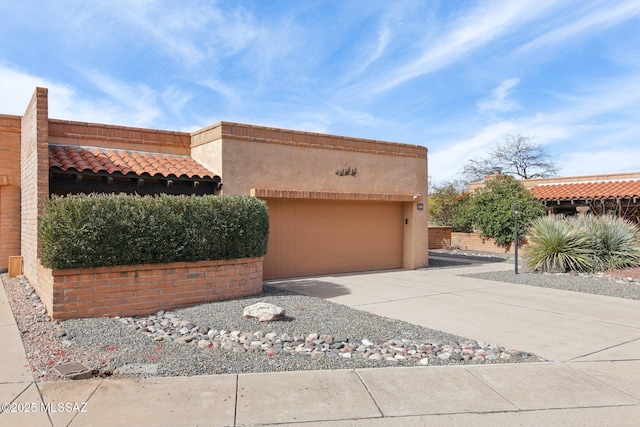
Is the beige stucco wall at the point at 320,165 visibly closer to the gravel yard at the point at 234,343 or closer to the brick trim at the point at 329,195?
the brick trim at the point at 329,195

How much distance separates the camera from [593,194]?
74.7 feet

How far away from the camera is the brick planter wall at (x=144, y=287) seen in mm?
7973

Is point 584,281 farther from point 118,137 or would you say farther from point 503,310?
point 118,137

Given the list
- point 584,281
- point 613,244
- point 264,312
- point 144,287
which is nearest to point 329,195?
point 144,287

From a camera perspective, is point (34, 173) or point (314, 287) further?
point (314, 287)

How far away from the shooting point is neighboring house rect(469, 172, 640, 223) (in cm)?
2180

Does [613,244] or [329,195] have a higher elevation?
[329,195]

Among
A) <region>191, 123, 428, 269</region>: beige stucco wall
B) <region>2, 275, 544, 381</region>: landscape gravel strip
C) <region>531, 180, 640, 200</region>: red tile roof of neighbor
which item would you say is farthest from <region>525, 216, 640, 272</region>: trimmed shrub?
<region>2, 275, 544, 381</region>: landscape gravel strip

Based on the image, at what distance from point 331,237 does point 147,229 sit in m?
6.64

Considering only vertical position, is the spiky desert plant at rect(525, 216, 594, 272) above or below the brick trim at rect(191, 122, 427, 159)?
below

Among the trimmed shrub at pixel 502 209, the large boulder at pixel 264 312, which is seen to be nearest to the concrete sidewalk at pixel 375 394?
the large boulder at pixel 264 312

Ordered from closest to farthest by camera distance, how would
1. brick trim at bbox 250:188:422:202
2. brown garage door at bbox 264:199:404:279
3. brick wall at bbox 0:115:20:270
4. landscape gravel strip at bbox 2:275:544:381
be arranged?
1. landscape gravel strip at bbox 2:275:544:381
2. brick trim at bbox 250:188:422:202
3. brick wall at bbox 0:115:20:270
4. brown garage door at bbox 264:199:404:279

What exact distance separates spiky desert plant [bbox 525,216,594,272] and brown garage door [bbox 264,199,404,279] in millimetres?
4135

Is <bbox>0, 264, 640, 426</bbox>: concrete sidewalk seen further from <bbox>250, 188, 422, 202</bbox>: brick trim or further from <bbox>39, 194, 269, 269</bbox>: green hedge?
<bbox>250, 188, 422, 202</bbox>: brick trim
